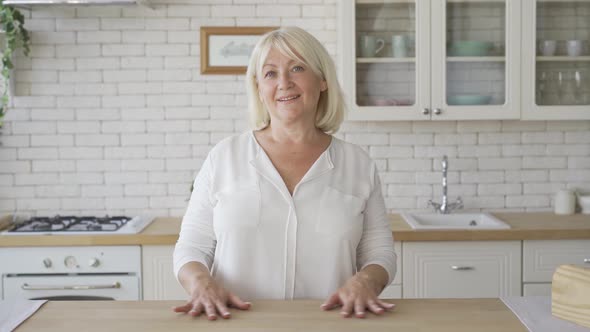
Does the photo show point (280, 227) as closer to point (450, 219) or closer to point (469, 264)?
point (469, 264)

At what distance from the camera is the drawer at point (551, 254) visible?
3.28 meters

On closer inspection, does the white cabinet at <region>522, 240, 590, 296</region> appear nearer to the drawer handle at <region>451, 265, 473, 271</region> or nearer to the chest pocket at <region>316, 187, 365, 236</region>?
the drawer handle at <region>451, 265, 473, 271</region>

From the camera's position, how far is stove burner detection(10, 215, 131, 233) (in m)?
3.35

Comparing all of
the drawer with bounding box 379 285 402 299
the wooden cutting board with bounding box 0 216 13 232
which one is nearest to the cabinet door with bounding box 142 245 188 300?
the wooden cutting board with bounding box 0 216 13 232

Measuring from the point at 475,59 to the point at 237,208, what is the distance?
2016mm

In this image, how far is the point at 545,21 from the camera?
354cm

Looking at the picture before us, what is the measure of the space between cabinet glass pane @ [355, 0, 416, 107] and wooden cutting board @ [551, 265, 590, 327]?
6.54 feet

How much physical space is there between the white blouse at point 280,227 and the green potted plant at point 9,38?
196cm

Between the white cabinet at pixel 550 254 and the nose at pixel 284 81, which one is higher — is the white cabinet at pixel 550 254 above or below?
below

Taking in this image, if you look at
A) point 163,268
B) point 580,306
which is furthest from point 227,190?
point 163,268

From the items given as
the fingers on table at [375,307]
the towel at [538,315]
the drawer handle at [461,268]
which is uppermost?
the fingers on table at [375,307]

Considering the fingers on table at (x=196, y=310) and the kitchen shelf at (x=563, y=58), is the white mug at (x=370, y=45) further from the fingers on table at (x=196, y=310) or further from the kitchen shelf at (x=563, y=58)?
the fingers on table at (x=196, y=310)

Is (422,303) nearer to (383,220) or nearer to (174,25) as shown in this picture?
(383,220)

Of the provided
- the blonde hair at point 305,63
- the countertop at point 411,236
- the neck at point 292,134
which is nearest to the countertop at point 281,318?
the neck at point 292,134
